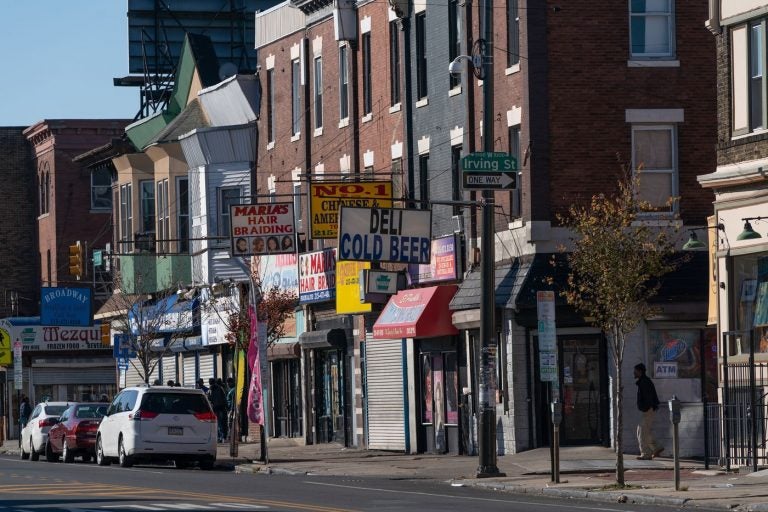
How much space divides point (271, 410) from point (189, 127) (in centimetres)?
980

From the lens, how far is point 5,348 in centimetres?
6606

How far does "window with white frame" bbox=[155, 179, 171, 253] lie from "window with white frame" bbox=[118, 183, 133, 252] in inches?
121

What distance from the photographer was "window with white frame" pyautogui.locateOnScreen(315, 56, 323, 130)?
46938 millimetres

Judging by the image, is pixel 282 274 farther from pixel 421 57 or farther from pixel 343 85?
pixel 421 57

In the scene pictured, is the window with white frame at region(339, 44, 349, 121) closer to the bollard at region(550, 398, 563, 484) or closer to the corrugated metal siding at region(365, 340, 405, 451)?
the corrugated metal siding at region(365, 340, 405, 451)

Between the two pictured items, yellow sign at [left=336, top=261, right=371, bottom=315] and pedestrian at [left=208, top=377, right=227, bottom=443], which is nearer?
yellow sign at [left=336, top=261, right=371, bottom=315]

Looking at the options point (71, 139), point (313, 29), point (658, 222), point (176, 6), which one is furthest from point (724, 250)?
point (71, 139)

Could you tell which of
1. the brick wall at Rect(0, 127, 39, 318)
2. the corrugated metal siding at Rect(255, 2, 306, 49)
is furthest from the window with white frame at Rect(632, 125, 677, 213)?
the brick wall at Rect(0, 127, 39, 318)

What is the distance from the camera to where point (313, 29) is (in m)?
47.3

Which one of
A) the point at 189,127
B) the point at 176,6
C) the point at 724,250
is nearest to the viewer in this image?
the point at 724,250

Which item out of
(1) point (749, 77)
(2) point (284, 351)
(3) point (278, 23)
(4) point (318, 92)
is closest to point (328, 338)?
(2) point (284, 351)

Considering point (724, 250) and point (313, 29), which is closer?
point (724, 250)

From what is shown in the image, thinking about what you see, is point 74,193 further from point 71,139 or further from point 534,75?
point 534,75

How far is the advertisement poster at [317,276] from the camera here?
145ft
